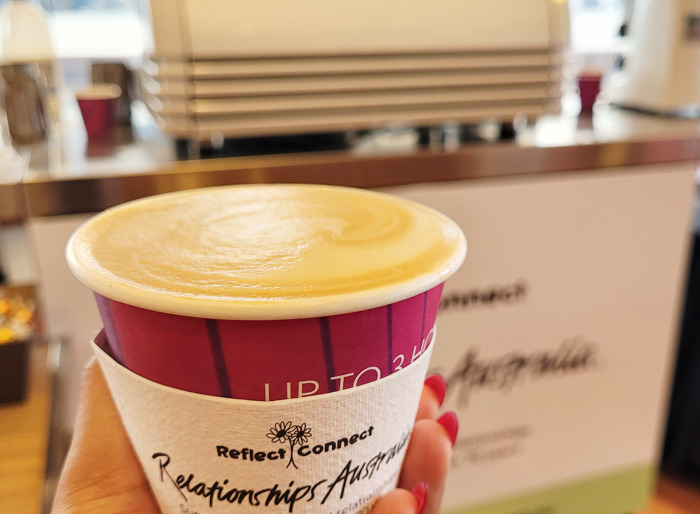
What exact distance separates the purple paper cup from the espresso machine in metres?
1.09

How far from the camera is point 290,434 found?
17.2 inches

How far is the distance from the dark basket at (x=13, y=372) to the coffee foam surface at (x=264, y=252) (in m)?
0.39

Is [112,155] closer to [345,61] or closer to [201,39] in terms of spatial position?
[201,39]

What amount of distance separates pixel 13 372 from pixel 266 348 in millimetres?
560

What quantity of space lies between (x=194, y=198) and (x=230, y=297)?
218 mm

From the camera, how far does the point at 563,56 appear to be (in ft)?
3.72

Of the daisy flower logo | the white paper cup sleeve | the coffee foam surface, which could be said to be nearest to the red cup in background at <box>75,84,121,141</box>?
the coffee foam surface

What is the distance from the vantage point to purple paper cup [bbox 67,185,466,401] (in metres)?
0.40

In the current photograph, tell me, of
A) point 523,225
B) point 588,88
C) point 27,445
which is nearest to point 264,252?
point 27,445

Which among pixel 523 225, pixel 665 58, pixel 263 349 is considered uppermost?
pixel 665 58

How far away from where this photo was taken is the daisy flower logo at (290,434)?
43 centimetres

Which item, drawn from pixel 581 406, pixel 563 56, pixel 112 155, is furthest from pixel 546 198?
pixel 112 155

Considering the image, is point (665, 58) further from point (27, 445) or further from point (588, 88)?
point (27, 445)

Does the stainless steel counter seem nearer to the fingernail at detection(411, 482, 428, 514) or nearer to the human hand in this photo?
the human hand
